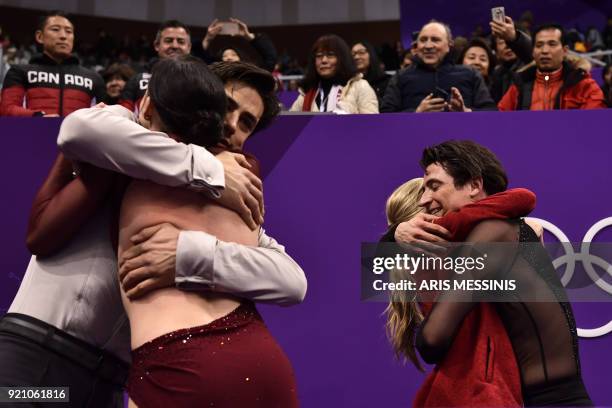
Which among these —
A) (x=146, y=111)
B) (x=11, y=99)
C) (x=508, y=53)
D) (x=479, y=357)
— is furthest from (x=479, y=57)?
(x=146, y=111)

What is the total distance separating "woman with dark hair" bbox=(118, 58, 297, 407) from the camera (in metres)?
1.52

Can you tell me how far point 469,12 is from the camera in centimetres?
1029

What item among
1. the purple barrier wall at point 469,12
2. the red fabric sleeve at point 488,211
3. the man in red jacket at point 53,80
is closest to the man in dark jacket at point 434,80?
the man in red jacket at point 53,80

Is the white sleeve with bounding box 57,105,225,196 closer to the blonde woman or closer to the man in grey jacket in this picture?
the man in grey jacket

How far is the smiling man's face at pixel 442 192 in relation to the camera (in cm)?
225

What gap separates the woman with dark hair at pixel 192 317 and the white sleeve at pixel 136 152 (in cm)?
6

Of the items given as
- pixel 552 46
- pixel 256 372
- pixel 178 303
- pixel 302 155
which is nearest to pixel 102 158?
pixel 178 303

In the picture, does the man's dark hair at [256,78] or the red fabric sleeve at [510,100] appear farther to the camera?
the red fabric sleeve at [510,100]

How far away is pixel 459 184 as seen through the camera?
2250 mm

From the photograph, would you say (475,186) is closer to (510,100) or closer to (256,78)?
(256,78)

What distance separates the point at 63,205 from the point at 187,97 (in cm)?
32

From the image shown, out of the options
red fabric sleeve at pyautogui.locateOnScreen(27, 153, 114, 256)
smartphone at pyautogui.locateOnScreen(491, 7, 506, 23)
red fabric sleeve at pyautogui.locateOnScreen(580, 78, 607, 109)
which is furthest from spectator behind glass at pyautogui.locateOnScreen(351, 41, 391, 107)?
red fabric sleeve at pyautogui.locateOnScreen(27, 153, 114, 256)

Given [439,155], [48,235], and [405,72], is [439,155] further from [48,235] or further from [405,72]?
[405,72]

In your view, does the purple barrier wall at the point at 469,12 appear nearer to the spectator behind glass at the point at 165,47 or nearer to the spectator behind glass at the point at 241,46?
the spectator behind glass at the point at 241,46
